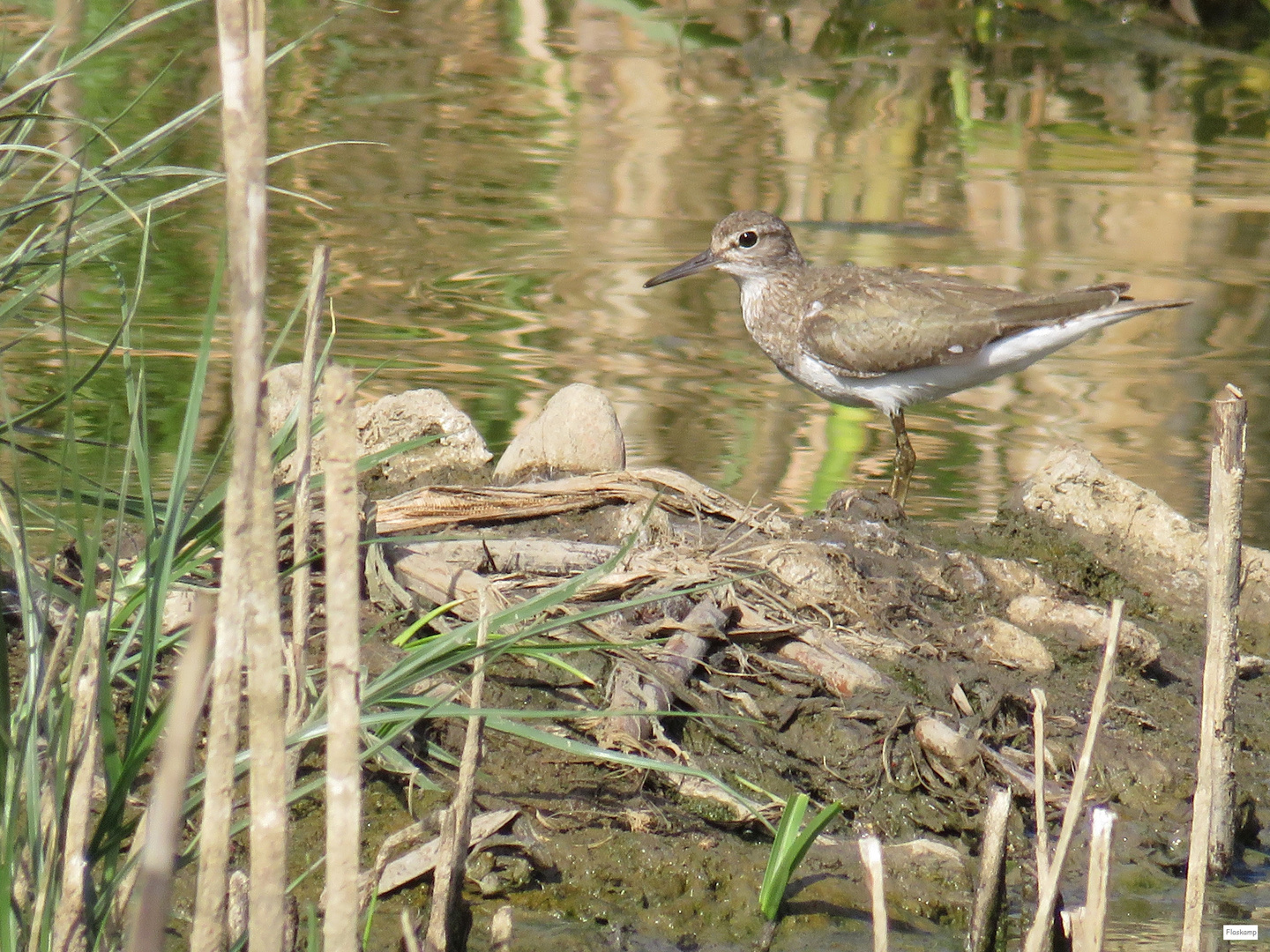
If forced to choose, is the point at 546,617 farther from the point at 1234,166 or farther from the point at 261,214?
the point at 1234,166

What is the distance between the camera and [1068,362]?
25.3ft

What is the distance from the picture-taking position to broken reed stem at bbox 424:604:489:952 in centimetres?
254

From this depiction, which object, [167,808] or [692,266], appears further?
[692,266]

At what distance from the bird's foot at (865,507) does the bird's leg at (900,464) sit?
492mm

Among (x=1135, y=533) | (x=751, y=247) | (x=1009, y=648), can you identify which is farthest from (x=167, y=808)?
(x=751, y=247)

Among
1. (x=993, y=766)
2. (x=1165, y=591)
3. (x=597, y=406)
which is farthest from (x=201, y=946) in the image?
(x=1165, y=591)

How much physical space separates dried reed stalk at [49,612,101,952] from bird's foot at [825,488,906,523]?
303cm

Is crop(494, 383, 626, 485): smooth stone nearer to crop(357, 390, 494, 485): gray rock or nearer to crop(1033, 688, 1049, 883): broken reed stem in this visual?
crop(357, 390, 494, 485): gray rock

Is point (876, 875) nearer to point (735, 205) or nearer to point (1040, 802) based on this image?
point (1040, 802)

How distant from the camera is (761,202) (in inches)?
374

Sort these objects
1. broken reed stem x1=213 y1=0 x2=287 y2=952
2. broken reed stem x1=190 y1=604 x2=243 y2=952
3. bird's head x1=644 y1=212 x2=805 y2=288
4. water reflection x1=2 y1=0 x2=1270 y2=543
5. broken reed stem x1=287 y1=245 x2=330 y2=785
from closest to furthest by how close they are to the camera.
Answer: broken reed stem x1=213 y1=0 x2=287 y2=952, broken reed stem x1=190 y1=604 x2=243 y2=952, broken reed stem x1=287 y1=245 x2=330 y2=785, water reflection x1=2 y1=0 x2=1270 y2=543, bird's head x1=644 y1=212 x2=805 y2=288

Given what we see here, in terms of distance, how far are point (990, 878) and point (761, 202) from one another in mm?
7026

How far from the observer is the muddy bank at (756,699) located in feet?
10.3

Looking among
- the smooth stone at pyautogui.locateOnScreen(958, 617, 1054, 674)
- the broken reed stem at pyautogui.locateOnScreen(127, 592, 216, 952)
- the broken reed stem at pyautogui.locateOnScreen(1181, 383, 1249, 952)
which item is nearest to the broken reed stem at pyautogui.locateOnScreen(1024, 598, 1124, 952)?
the broken reed stem at pyautogui.locateOnScreen(1181, 383, 1249, 952)
